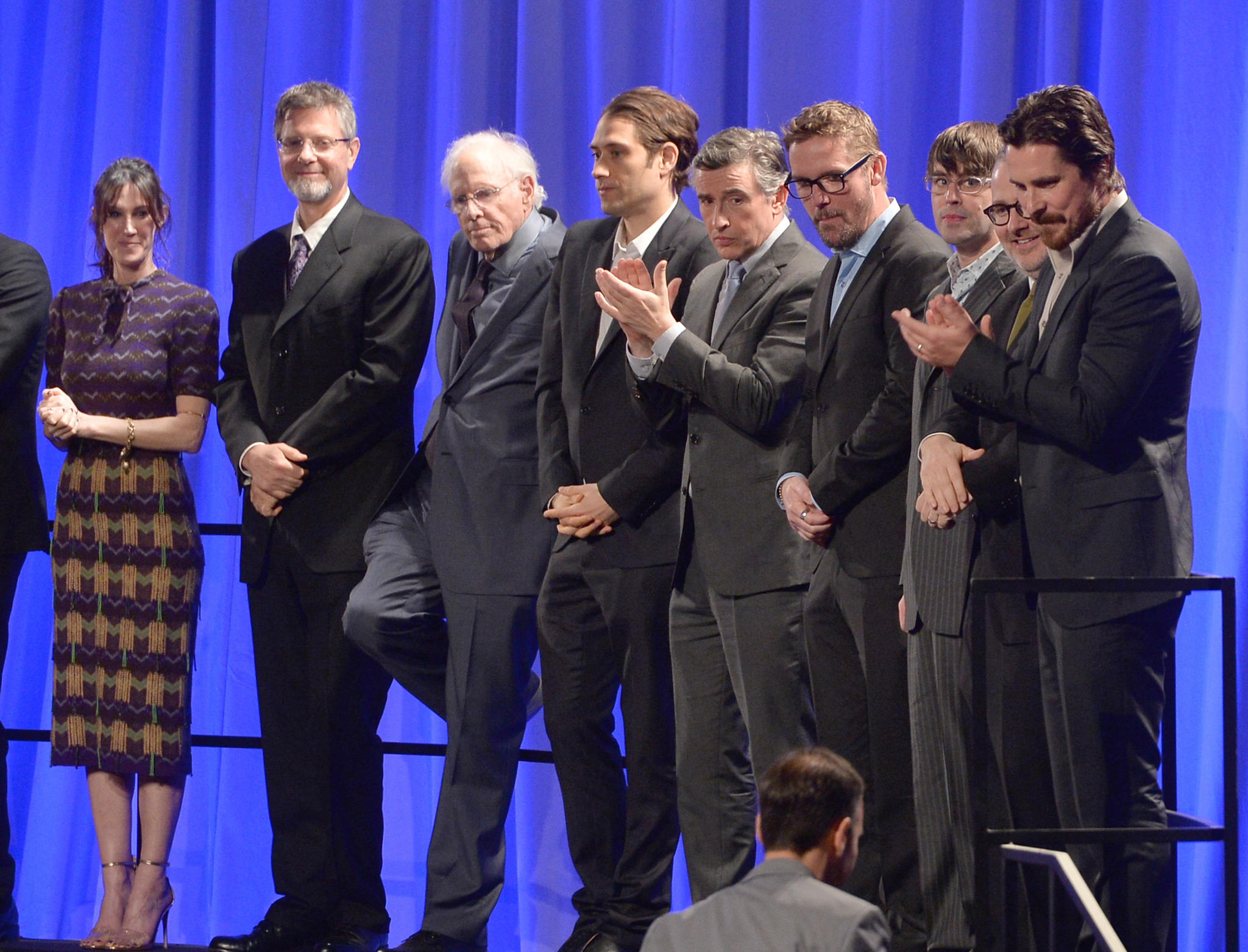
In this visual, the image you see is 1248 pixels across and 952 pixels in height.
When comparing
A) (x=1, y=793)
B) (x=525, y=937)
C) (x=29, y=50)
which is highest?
(x=29, y=50)

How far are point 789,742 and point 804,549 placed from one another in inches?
14.4

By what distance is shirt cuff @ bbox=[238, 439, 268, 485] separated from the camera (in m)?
3.29

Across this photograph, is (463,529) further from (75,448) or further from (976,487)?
(976,487)

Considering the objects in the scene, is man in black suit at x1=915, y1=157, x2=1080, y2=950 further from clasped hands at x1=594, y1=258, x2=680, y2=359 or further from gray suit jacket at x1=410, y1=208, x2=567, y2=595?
gray suit jacket at x1=410, y1=208, x2=567, y2=595

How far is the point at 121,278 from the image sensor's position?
11.4 ft

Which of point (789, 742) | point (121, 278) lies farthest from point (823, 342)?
point (121, 278)

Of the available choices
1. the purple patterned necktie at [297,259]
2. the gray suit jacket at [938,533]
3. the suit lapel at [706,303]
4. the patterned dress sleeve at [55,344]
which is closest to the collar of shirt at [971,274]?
the gray suit jacket at [938,533]

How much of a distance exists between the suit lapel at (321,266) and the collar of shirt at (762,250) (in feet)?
3.15

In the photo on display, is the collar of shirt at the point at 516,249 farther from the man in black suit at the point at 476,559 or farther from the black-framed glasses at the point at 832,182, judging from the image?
the black-framed glasses at the point at 832,182

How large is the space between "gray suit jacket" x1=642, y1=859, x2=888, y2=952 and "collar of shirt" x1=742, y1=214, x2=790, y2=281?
144cm

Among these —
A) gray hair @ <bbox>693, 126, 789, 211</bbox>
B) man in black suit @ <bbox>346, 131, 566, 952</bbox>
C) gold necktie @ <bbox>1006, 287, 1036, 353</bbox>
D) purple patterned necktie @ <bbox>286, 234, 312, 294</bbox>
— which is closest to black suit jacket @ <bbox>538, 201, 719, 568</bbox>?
man in black suit @ <bbox>346, 131, 566, 952</bbox>

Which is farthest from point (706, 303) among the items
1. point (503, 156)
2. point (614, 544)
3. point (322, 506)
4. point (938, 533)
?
point (322, 506)

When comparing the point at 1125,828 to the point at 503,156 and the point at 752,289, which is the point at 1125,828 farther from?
the point at 503,156

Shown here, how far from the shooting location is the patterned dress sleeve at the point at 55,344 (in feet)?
11.5
